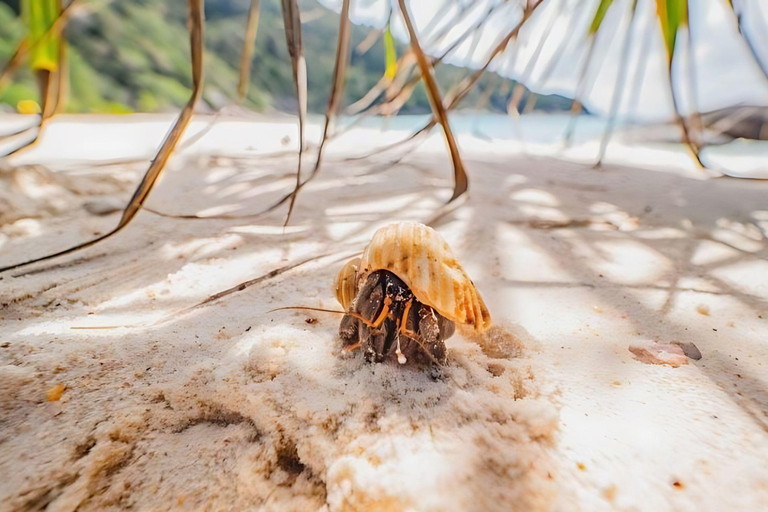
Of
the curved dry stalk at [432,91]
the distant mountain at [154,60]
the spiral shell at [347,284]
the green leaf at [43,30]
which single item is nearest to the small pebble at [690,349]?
the curved dry stalk at [432,91]

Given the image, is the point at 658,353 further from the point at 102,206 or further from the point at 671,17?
the point at 102,206

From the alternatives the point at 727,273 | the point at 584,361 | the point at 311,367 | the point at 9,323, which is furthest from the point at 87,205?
the point at 727,273

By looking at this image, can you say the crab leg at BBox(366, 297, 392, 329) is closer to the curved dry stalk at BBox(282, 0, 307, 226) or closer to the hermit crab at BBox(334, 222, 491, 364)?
the hermit crab at BBox(334, 222, 491, 364)

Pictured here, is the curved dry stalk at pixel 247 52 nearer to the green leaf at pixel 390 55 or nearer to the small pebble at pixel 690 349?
the green leaf at pixel 390 55

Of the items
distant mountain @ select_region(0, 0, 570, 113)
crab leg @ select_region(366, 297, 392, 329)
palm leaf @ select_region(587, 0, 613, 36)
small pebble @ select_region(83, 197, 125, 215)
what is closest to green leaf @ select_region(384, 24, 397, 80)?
palm leaf @ select_region(587, 0, 613, 36)

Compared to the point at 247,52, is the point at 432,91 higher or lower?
lower

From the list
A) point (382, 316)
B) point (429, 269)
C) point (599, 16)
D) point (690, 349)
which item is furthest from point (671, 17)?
point (382, 316)

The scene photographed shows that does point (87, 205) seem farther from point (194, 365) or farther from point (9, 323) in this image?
point (194, 365)
